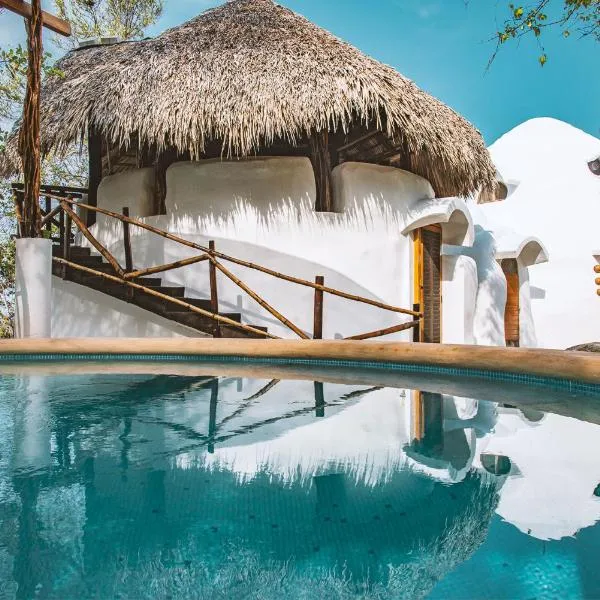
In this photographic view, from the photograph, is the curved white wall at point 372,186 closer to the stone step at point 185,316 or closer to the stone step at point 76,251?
the stone step at point 185,316

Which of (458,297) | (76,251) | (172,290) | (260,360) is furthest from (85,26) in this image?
(260,360)

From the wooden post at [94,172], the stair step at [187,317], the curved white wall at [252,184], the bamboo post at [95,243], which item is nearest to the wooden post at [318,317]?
the stair step at [187,317]

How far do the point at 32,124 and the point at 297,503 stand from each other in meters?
4.86

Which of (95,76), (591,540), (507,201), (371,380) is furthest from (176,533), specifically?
(507,201)

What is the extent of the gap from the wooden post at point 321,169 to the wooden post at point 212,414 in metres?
3.82

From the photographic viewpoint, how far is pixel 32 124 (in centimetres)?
542

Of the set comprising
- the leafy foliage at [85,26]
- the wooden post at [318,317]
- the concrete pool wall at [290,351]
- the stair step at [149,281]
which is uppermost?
the leafy foliage at [85,26]

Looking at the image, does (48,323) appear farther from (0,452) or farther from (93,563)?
(93,563)

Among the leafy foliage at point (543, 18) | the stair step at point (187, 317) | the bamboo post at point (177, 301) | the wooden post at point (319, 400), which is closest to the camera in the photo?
the wooden post at point (319, 400)

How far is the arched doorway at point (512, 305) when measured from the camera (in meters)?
10.4

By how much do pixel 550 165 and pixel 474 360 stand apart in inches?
610

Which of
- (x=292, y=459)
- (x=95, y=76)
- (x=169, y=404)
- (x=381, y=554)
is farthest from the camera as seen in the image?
(x=95, y=76)

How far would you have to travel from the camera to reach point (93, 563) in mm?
1396

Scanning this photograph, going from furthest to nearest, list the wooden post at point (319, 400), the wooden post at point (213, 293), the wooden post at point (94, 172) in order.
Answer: the wooden post at point (94, 172) → the wooden post at point (213, 293) → the wooden post at point (319, 400)
